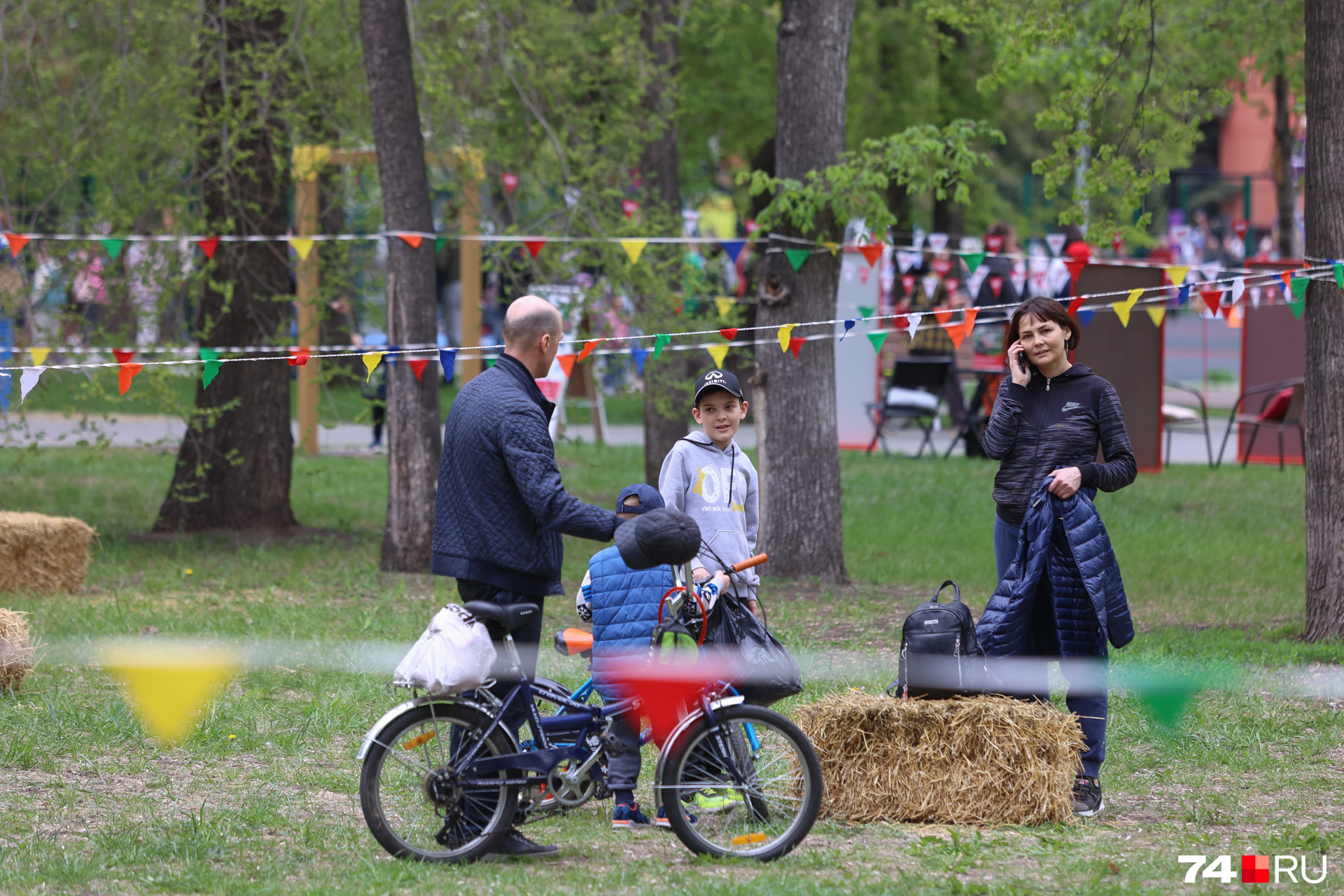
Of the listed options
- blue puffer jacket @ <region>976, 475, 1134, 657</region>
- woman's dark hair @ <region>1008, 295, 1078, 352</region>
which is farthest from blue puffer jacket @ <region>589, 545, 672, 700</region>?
woman's dark hair @ <region>1008, 295, 1078, 352</region>

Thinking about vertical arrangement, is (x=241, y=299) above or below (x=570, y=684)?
above

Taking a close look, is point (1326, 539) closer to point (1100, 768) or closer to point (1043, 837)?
point (1100, 768)

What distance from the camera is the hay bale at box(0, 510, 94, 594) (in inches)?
367

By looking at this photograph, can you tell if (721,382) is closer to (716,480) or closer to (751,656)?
(716,480)

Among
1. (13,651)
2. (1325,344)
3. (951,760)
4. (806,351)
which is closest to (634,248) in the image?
(806,351)

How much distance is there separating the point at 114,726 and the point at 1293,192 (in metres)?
17.1

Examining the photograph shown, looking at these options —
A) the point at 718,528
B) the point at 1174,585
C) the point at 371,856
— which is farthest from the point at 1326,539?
the point at 371,856

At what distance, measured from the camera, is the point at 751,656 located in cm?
486

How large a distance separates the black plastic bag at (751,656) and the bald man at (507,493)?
568 mm

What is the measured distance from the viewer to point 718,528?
5.45m

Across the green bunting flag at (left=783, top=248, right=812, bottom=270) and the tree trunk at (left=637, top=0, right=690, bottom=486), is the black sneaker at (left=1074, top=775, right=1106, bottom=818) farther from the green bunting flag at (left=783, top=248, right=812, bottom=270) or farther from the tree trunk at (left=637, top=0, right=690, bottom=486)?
the tree trunk at (left=637, top=0, right=690, bottom=486)

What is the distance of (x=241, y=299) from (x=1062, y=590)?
8395 millimetres

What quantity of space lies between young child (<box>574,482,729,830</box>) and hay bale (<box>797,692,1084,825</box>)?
2.32 ft

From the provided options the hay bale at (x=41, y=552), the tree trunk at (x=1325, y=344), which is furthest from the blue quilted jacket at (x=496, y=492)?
the hay bale at (x=41, y=552)
